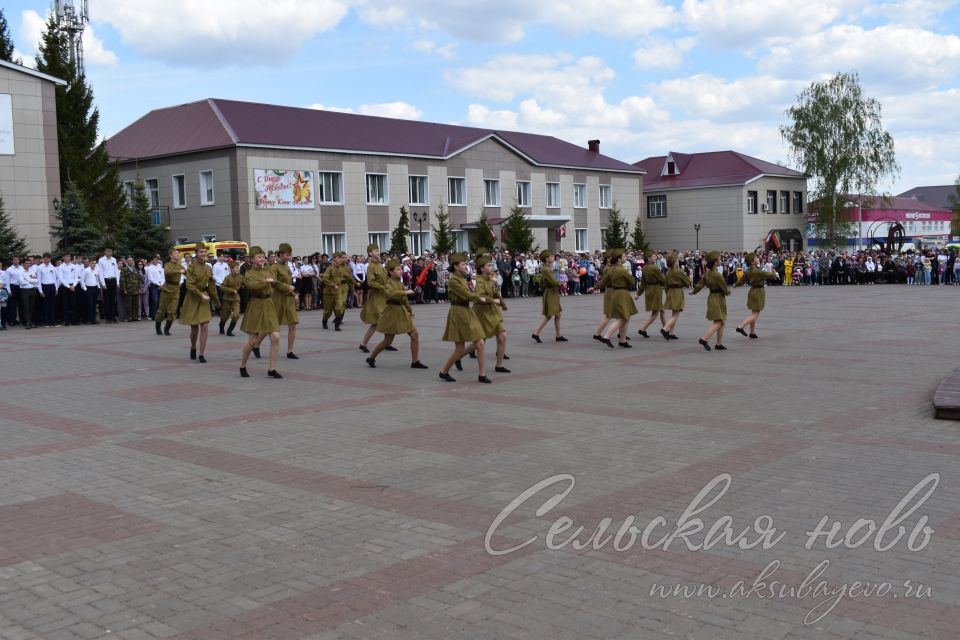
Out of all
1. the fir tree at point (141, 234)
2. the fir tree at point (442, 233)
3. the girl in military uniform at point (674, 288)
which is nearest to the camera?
the girl in military uniform at point (674, 288)

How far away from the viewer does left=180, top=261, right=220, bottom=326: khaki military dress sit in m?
14.8

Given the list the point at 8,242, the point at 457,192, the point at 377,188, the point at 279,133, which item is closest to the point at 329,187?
the point at 377,188

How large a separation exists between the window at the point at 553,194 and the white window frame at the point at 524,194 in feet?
5.40

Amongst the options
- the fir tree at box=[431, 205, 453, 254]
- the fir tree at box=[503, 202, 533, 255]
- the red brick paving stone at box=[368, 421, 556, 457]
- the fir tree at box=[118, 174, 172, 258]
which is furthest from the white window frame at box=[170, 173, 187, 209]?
the red brick paving stone at box=[368, 421, 556, 457]

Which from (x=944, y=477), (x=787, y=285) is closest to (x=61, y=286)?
(x=944, y=477)

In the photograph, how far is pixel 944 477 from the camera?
23.2 ft

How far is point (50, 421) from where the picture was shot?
994cm

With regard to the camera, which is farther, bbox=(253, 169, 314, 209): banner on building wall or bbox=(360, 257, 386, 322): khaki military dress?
bbox=(253, 169, 314, 209): banner on building wall

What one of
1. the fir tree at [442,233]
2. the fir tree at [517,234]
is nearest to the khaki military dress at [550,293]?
the fir tree at [442,233]

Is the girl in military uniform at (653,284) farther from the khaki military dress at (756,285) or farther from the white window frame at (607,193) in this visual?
the white window frame at (607,193)

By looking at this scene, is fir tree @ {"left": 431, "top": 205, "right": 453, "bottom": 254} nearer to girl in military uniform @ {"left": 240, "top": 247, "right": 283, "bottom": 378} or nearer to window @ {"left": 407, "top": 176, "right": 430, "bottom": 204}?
window @ {"left": 407, "top": 176, "right": 430, "bottom": 204}

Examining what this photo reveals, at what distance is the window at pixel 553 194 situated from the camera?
57219 millimetres

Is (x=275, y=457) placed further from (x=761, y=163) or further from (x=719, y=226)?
(x=761, y=163)

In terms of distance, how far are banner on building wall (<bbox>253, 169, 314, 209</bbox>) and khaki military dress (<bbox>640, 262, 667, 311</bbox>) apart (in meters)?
28.3
